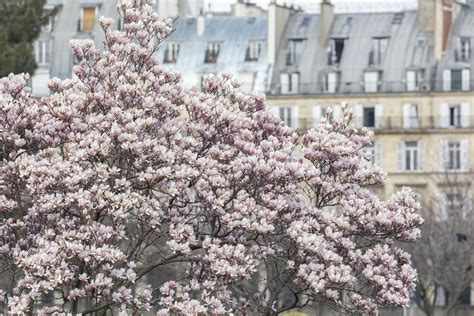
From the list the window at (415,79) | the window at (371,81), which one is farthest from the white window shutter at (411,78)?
the window at (371,81)

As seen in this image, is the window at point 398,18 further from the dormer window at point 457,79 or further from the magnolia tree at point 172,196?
the magnolia tree at point 172,196

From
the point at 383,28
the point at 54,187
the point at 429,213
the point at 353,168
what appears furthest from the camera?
the point at 383,28

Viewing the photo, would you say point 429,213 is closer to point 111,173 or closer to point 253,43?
point 253,43

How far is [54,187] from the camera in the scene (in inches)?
1190

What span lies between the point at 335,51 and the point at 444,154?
905cm

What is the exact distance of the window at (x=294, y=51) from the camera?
11631 centimetres

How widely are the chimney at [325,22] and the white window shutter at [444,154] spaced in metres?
8.70

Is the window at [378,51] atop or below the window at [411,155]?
atop

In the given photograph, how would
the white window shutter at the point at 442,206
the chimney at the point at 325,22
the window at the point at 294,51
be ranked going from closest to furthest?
the white window shutter at the point at 442,206 → the chimney at the point at 325,22 → the window at the point at 294,51

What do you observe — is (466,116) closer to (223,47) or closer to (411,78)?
(411,78)

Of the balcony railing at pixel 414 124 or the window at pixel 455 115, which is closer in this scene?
the window at pixel 455 115

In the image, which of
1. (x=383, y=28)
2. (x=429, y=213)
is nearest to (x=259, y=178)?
(x=429, y=213)

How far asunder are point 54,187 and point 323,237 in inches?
162

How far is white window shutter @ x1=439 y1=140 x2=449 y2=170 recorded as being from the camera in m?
110
